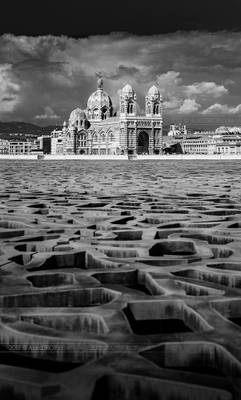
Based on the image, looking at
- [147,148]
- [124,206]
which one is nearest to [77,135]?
[147,148]

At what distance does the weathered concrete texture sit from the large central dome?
308 feet

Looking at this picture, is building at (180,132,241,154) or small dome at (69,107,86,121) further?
building at (180,132,241,154)

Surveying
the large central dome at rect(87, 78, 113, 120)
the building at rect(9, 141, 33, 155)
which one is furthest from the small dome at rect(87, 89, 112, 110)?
the building at rect(9, 141, 33, 155)

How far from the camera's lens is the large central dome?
9769cm

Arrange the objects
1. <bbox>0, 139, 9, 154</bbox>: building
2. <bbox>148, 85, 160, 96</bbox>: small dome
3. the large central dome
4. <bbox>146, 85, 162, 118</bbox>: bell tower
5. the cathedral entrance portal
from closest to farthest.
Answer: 1. the cathedral entrance portal
2. <bbox>146, 85, 162, 118</bbox>: bell tower
3. <bbox>148, 85, 160, 96</bbox>: small dome
4. the large central dome
5. <bbox>0, 139, 9, 154</bbox>: building

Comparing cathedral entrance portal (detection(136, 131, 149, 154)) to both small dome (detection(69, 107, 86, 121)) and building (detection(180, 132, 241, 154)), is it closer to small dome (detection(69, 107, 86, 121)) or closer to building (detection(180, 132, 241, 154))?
small dome (detection(69, 107, 86, 121))

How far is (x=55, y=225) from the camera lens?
5.14 meters

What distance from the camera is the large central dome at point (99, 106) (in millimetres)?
97688

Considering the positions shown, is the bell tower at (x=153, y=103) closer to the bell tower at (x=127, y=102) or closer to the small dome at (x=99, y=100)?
the bell tower at (x=127, y=102)

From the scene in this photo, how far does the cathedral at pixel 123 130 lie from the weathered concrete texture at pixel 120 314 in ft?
268

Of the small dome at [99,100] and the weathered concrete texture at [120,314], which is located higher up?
the small dome at [99,100]

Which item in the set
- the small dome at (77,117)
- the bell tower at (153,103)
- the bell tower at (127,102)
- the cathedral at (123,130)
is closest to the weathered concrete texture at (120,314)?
the cathedral at (123,130)

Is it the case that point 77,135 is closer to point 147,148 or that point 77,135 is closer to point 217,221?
point 147,148

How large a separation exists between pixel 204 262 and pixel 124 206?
3.41m
